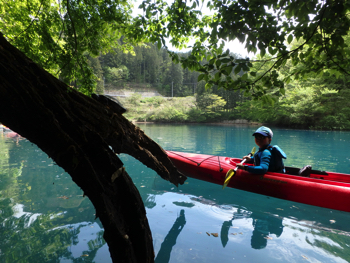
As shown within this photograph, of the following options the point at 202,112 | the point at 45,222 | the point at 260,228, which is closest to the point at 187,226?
the point at 260,228

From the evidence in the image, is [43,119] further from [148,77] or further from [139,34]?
[148,77]

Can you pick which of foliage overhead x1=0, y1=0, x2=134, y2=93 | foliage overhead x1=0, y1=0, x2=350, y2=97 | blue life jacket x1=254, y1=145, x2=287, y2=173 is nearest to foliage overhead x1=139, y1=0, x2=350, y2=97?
foliage overhead x1=0, y1=0, x2=350, y2=97

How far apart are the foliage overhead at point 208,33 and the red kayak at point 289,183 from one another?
1.90 metres

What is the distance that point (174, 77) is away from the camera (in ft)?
214

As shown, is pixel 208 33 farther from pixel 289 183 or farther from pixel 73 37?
pixel 289 183

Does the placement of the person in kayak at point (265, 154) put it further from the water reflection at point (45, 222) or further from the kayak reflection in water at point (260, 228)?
the water reflection at point (45, 222)

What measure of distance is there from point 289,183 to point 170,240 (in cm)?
249

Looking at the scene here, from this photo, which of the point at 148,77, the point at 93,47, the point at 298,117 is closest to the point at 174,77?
the point at 148,77

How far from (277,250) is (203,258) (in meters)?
1.00

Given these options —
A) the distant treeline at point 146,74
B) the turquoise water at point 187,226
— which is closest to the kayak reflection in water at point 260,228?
the turquoise water at point 187,226

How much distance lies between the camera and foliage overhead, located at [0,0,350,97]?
1750mm

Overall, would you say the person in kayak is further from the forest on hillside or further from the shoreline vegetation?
the shoreline vegetation

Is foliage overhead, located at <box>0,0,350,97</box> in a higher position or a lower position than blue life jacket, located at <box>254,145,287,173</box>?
higher

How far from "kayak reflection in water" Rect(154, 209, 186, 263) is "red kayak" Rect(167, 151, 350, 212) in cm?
159
